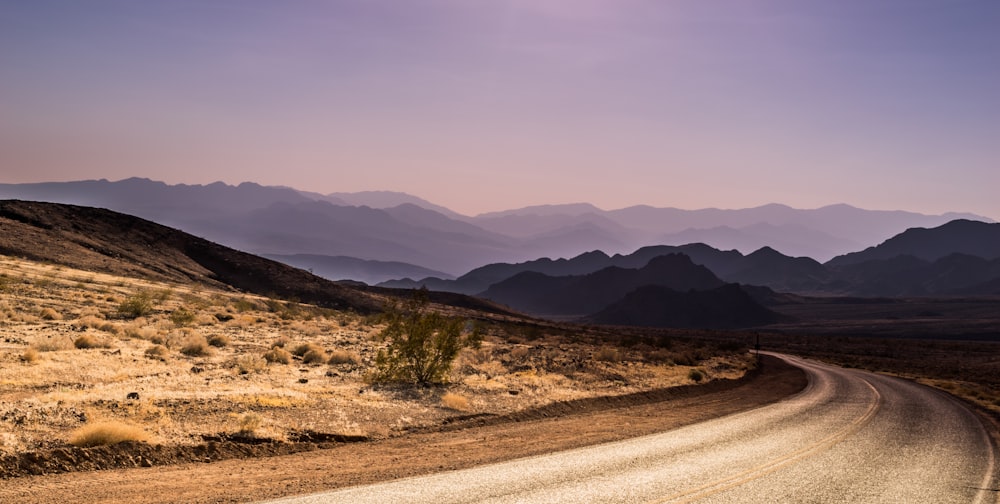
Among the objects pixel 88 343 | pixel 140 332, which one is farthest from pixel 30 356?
pixel 140 332

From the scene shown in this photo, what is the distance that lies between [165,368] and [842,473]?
1990 cm

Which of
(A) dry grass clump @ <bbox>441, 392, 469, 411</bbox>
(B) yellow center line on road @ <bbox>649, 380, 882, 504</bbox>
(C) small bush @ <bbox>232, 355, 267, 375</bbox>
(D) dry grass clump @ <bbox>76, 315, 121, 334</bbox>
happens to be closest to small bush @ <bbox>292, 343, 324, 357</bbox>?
(C) small bush @ <bbox>232, 355, 267, 375</bbox>

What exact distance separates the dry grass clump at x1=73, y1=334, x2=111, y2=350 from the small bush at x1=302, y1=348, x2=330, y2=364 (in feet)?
23.1

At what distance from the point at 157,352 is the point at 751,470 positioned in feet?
67.3

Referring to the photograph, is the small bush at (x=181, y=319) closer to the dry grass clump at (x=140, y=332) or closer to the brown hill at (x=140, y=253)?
the dry grass clump at (x=140, y=332)

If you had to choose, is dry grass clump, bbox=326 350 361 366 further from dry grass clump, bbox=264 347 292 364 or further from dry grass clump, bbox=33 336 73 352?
dry grass clump, bbox=33 336 73 352

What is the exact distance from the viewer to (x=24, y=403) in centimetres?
1359

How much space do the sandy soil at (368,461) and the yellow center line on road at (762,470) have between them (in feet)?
12.4

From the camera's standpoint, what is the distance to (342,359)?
2595 centimetres

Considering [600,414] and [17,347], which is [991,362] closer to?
[600,414]

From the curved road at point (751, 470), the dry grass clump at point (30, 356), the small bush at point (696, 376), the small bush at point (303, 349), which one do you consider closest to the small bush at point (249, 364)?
the small bush at point (303, 349)

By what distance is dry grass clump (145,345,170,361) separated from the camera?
21770mm

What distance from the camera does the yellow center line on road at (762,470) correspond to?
10688 mm

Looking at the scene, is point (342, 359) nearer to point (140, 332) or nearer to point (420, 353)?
point (420, 353)
